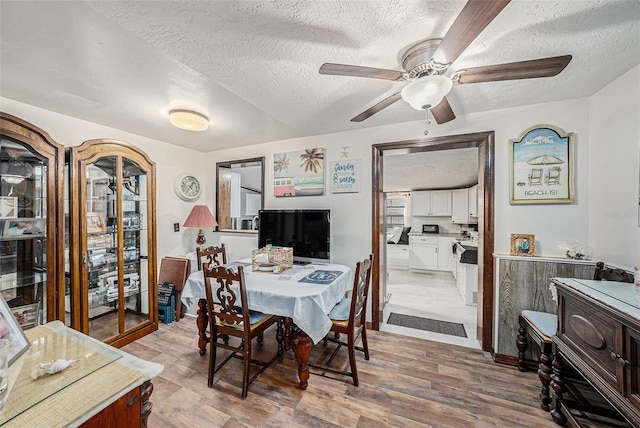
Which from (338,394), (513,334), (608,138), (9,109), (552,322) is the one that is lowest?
(338,394)

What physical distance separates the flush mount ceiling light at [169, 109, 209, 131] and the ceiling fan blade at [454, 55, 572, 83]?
209 cm

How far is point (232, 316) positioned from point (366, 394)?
1.14m

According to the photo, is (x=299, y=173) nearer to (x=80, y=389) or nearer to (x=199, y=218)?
(x=199, y=218)

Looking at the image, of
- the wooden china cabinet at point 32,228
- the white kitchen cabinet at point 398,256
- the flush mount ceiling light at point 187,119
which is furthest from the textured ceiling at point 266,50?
the white kitchen cabinet at point 398,256

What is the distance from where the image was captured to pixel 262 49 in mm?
1410

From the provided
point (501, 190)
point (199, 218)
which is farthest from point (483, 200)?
point (199, 218)

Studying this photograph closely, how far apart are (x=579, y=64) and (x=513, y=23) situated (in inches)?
31.7

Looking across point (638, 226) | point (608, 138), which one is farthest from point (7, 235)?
point (608, 138)

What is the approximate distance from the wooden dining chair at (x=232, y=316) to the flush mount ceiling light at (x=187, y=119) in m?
1.33

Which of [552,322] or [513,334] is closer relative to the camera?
[552,322]

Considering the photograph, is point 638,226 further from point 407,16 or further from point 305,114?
point 305,114

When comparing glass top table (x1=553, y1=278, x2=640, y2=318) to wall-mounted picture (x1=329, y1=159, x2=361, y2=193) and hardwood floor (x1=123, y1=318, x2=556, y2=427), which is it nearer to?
hardwood floor (x1=123, y1=318, x2=556, y2=427)

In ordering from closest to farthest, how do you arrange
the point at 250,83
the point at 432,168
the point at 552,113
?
the point at 250,83
the point at 552,113
the point at 432,168

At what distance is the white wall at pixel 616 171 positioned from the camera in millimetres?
1617
